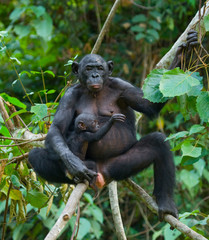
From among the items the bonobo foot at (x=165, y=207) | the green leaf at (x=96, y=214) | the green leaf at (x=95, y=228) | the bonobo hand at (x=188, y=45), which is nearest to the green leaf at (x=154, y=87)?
the bonobo hand at (x=188, y=45)

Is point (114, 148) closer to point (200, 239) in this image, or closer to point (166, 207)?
point (166, 207)

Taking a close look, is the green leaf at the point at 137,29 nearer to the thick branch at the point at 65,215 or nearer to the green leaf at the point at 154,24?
the green leaf at the point at 154,24

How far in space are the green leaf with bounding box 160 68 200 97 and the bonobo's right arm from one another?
1.38 m

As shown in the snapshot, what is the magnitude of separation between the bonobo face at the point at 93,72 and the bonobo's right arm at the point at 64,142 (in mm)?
260

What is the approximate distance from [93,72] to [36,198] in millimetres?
1664

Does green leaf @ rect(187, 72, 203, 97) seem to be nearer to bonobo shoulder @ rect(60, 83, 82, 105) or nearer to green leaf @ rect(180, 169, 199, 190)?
bonobo shoulder @ rect(60, 83, 82, 105)

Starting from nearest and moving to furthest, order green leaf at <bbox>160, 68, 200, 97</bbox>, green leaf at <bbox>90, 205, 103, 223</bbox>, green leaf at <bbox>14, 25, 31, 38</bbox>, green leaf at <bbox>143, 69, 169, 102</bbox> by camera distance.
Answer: green leaf at <bbox>160, 68, 200, 97</bbox>, green leaf at <bbox>143, 69, 169, 102</bbox>, green leaf at <bbox>90, 205, 103, 223</bbox>, green leaf at <bbox>14, 25, 31, 38</bbox>

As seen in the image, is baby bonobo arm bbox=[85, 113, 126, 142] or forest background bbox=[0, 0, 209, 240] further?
forest background bbox=[0, 0, 209, 240]

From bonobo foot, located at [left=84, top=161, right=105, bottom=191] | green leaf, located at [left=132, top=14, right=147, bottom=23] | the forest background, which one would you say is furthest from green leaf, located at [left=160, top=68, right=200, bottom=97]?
green leaf, located at [left=132, top=14, right=147, bottom=23]

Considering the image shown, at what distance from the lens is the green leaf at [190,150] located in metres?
3.94

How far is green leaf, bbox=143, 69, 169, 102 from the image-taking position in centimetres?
411

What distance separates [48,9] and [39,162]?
5.64 meters

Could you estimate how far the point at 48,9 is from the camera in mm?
9773

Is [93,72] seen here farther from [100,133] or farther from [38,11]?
[38,11]
